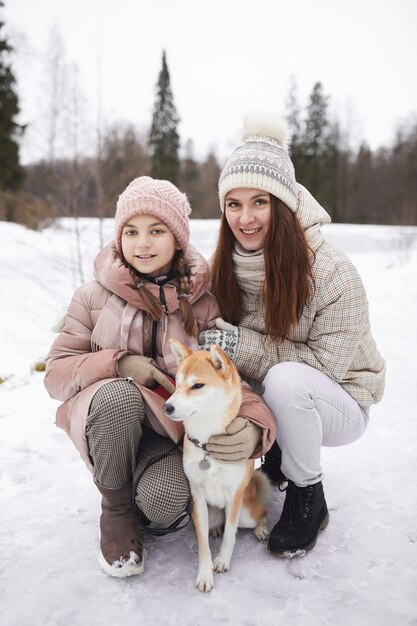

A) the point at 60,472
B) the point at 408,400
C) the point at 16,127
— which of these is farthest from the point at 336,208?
the point at 60,472

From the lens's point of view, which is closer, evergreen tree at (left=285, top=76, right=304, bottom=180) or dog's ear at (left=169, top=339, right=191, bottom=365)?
dog's ear at (left=169, top=339, right=191, bottom=365)

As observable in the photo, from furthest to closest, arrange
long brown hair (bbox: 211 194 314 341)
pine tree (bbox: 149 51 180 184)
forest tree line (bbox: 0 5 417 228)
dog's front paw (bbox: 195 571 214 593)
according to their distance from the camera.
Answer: pine tree (bbox: 149 51 180 184)
forest tree line (bbox: 0 5 417 228)
long brown hair (bbox: 211 194 314 341)
dog's front paw (bbox: 195 571 214 593)

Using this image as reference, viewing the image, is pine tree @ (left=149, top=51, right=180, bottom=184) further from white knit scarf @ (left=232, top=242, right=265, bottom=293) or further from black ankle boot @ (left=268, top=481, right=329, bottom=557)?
black ankle boot @ (left=268, top=481, right=329, bottom=557)

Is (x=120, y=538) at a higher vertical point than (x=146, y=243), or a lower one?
lower

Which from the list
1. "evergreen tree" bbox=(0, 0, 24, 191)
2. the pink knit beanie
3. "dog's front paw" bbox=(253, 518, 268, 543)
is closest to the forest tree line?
"evergreen tree" bbox=(0, 0, 24, 191)

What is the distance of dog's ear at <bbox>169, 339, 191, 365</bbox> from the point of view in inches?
70.1

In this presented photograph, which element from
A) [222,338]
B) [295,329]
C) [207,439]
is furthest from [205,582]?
[295,329]

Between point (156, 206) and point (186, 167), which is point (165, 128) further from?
point (156, 206)

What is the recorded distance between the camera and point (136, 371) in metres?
1.84

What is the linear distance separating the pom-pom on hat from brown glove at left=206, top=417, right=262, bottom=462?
1049mm

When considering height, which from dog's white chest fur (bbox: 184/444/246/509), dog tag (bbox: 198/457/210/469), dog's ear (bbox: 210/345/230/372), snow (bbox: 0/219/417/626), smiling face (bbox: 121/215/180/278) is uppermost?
smiling face (bbox: 121/215/180/278)

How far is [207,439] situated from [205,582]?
54cm

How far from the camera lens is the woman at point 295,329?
1.86 m

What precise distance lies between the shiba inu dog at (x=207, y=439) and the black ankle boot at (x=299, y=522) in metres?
0.21
